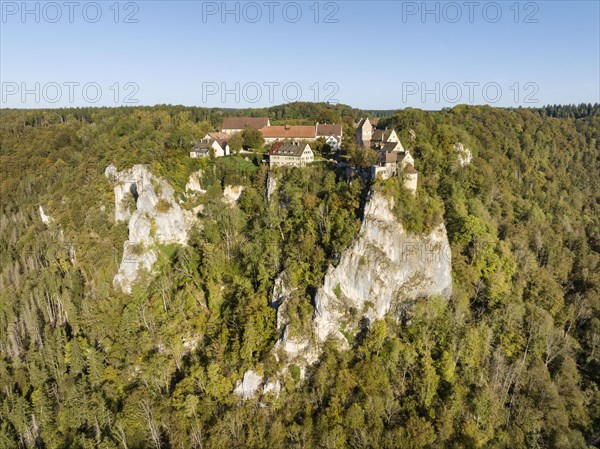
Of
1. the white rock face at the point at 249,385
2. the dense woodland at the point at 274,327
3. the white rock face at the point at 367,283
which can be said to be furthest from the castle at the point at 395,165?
the white rock face at the point at 249,385

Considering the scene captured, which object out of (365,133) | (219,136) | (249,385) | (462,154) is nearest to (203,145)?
(219,136)

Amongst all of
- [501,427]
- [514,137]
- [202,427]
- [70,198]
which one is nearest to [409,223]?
[501,427]

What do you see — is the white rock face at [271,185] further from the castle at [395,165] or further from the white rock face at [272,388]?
the white rock face at [272,388]

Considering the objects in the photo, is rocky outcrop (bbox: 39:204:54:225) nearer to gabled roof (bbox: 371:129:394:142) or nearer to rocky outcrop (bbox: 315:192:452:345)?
rocky outcrop (bbox: 315:192:452:345)

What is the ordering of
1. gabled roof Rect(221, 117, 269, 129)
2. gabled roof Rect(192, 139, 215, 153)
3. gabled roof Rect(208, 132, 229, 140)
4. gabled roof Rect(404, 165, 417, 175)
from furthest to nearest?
A: gabled roof Rect(221, 117, 269, 129) < gabled roof Rect(208, 132, 229, 140) < gabled roof Rect(192, 139, 215, 153) < gabled roof Rect(404, 165, 417, 175)

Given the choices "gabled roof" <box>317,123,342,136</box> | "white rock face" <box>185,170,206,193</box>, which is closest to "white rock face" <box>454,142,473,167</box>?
"gabled roof" <box>317,123,342,136</box>

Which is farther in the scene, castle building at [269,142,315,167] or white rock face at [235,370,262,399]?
castle building at [269,142,315,167]
